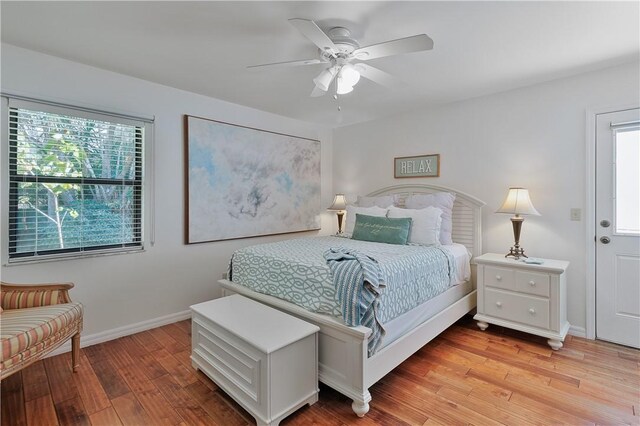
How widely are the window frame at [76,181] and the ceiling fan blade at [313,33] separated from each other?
197 centimetres

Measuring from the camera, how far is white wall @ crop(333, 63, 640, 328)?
2.79 metres

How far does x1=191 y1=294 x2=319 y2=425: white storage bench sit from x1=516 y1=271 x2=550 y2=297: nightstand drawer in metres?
2.00

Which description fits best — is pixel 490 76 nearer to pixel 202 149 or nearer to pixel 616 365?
pixel 616 365

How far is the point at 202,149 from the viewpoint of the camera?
10.9ft

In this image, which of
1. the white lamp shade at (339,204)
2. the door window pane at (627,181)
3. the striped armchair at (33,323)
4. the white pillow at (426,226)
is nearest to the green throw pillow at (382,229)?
the white pillow at (426,226)

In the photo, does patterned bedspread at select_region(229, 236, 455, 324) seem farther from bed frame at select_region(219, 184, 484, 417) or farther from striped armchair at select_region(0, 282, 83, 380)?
striped armchair at select_region(0, 282, 83, 380)

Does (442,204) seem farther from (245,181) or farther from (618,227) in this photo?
(245,181)

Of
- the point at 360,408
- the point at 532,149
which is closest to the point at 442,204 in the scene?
the point at 532,149

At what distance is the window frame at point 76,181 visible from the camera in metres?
2.28

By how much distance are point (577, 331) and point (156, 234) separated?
4077 millimetres

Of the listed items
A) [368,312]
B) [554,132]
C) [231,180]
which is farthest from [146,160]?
[554,132]

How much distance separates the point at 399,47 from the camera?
1.80 m

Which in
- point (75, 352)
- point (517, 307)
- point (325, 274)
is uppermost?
point (325, 274)

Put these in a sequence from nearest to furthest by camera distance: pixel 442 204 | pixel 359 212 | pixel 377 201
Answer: pixel 442 204 < pixel 359 212 < pixel 377 201
